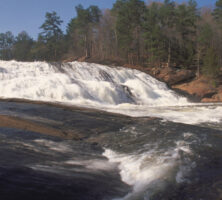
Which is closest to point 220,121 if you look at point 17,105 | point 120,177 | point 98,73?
point 120,177

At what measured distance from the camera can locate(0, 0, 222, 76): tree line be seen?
1237 inches

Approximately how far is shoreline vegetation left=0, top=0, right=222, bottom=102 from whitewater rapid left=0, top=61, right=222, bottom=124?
5.46m

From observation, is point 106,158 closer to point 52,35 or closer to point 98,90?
point 98,90

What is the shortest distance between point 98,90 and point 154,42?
16423 mm

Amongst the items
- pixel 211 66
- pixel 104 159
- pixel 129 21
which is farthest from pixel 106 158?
pixel 129 21

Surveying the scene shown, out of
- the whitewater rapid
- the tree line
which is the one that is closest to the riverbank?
the whitewater rapid

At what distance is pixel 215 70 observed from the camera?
87.1 ft

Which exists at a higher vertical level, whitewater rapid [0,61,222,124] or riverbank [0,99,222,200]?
whitewater rapid [0,61,222,124]

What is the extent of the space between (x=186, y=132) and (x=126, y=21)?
30.1m

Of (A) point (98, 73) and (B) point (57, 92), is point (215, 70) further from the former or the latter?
(B) point (57, 92)

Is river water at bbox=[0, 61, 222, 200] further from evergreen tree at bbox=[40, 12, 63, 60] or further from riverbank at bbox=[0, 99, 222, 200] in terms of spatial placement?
evergreen tree at bbox=[40, 12, 63, 60]

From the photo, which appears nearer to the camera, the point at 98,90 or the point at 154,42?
the point at 98,90

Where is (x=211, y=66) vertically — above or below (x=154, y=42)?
below

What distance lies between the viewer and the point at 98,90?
56.6ft
